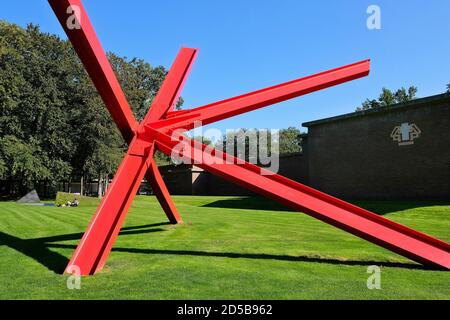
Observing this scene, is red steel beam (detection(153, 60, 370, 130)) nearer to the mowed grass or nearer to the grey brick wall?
the mowed grass

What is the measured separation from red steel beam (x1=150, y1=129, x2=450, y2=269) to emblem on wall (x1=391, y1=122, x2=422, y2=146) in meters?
19.5

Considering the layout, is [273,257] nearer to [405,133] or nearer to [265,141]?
[405,133]

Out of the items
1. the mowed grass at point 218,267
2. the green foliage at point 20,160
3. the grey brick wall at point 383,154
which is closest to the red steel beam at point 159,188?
the mowed grass at point 218,267

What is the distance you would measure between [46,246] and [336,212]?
235 inches

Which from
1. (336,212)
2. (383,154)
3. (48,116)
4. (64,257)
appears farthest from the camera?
(48,116)

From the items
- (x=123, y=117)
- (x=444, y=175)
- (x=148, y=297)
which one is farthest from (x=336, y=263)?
(x=444, y=175)

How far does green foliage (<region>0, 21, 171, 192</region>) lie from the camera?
34500 millimetres

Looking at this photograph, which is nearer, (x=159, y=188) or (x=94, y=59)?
(x=94, y=59)

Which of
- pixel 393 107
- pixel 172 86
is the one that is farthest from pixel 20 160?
pixel 393 107

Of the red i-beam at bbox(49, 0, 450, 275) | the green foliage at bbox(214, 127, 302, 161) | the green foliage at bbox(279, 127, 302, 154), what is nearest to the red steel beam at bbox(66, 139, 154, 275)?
the red i-beam at bbox(49, 0, 450, 275)

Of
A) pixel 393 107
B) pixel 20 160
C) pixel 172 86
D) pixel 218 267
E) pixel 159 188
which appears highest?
pixel 393 107

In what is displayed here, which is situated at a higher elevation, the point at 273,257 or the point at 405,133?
the point at 405,133

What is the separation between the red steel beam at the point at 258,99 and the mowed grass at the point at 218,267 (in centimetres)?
263

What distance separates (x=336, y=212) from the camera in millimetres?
6930
